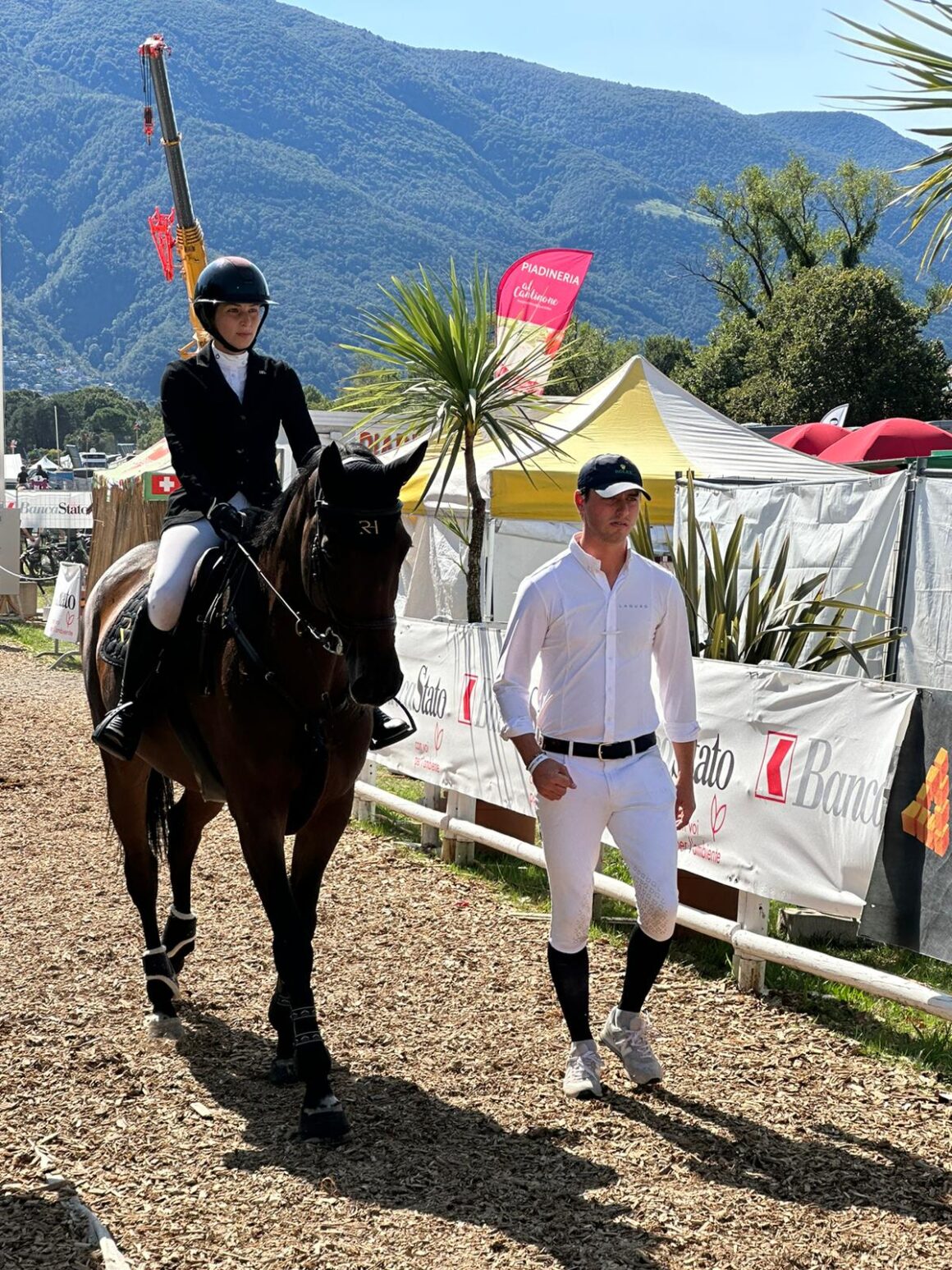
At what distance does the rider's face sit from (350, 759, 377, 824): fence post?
17.3 ft

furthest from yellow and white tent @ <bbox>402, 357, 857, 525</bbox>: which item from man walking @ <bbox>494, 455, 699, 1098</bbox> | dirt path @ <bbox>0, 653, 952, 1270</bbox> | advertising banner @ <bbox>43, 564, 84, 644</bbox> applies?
man walking @ <bbox>494, 455, 699, 1098</bbox>

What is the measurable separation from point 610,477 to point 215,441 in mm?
1727

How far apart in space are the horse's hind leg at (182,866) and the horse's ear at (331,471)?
225 cm

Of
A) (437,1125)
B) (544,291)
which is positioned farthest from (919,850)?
(544,291)

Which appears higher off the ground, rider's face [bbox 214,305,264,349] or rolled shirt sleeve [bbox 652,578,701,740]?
rider's face [bbox 214,305,264,349]

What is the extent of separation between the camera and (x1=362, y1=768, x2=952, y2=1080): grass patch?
5613mm

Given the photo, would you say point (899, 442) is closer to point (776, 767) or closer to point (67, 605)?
point (67, 605)

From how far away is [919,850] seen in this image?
17.3 feet

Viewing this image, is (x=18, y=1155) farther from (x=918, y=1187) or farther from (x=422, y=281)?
(x=422, y=281)

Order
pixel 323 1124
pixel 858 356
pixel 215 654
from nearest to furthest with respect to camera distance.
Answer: pixel 323 1124
pixel 215 654
pixel 858 356

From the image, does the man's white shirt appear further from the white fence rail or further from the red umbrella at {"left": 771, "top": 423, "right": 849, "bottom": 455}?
the red umbrella at {"left": 771, "top": 423, "right": 849, "bottom": 455}

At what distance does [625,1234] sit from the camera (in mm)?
3869

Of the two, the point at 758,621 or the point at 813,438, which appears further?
the point at 813,438

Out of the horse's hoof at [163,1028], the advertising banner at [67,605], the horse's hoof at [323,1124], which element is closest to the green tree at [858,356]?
the advertising banner at [67,605]
